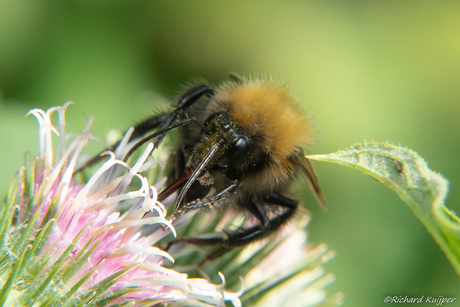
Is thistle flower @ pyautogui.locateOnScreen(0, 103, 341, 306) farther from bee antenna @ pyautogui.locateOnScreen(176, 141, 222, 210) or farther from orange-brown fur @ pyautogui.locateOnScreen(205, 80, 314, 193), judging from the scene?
orange-brown fur @ pyautogui.locateOnScreen(205, 80, 314, 193)

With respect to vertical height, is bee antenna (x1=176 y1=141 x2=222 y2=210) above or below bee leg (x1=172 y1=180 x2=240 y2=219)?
above

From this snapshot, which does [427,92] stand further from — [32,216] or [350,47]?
[32,216]

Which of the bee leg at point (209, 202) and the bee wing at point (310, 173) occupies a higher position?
the bee wing at point (310, 173)

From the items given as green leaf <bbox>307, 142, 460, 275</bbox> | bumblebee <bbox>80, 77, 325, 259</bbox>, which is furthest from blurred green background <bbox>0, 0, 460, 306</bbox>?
green leaf <bbox>307, 142, 460, 275</bbox>

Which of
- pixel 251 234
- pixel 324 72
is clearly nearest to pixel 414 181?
pixel 251 234

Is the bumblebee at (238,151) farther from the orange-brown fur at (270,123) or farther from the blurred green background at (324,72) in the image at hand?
the blurred green background at (324,72)

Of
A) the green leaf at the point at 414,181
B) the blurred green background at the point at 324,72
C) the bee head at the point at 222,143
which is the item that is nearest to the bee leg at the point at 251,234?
the bee head at the point at 222,143

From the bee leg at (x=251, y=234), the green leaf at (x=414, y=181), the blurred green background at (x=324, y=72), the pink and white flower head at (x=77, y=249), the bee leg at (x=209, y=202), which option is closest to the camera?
the green leaf at (x=414, y=181)

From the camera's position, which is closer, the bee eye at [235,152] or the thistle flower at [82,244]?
the thistle flower at [82,244]

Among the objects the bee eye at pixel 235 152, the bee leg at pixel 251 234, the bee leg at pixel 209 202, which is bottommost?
the bee leg at pixel 251 234
